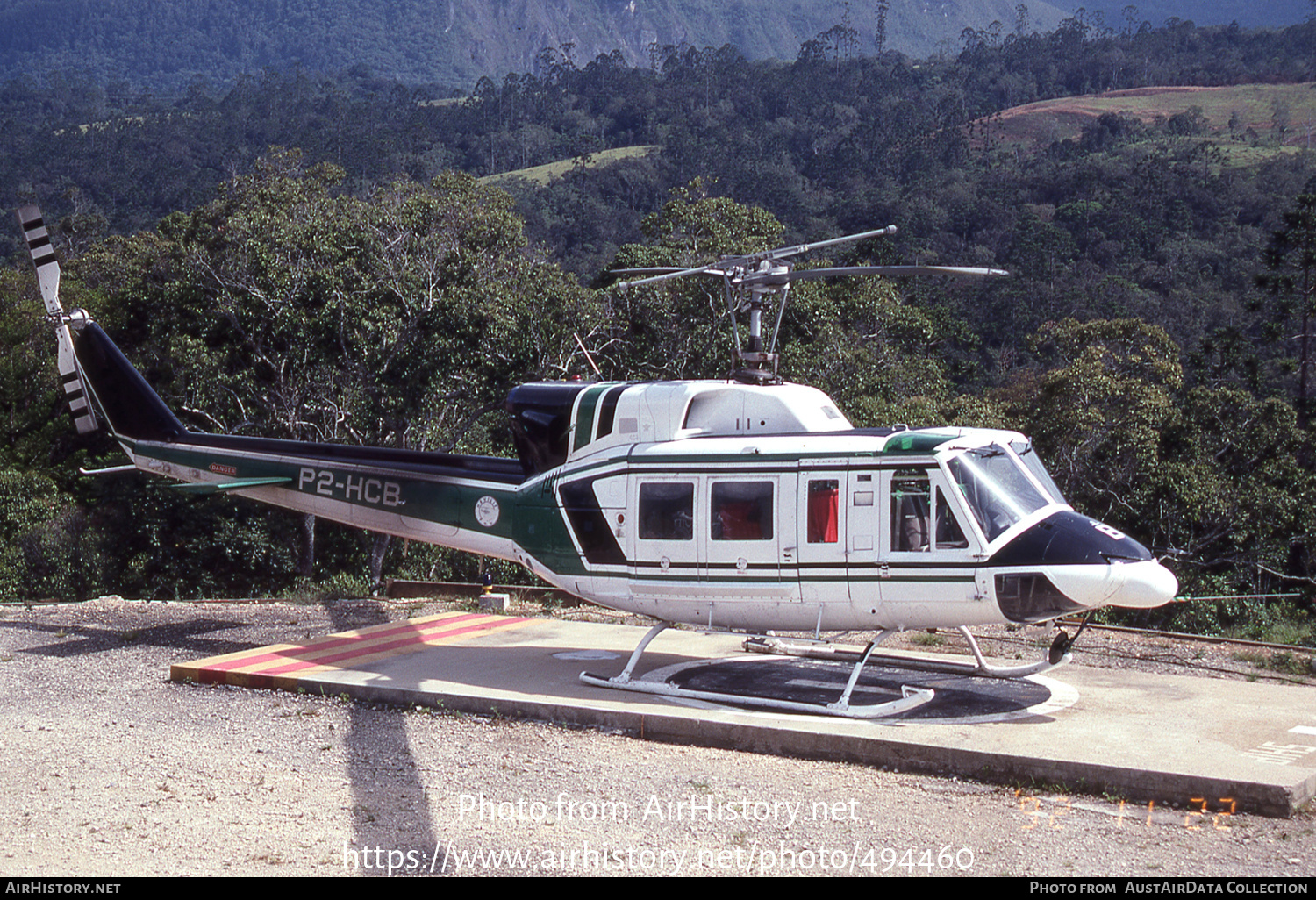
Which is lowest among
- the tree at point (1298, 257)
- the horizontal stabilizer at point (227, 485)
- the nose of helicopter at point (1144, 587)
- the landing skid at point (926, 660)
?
the landing skid at point (926, 660)

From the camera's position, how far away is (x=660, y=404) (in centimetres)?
1011

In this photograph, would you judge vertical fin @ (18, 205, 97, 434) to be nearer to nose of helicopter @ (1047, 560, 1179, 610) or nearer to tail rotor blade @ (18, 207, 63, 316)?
tail rotor blade @ (18, 207, 63, 316)

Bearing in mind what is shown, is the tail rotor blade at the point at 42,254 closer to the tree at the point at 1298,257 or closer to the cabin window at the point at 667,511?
the cabin window at the point at 667,511

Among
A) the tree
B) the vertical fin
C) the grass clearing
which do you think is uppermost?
the grass clearing

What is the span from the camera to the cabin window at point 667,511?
32.0 feet

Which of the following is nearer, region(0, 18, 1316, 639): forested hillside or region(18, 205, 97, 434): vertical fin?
region(18, 205, 97, 434): vertical fin

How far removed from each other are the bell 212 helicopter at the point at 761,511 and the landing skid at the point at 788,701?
0.02 metres

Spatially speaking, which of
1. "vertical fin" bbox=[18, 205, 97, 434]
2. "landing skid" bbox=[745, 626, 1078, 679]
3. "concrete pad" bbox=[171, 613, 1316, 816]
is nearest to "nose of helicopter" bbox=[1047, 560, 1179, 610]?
"landing skid" bbox=[745, 626, 1078, 679]

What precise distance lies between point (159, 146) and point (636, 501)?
397 feet

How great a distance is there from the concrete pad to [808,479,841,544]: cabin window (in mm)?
1493

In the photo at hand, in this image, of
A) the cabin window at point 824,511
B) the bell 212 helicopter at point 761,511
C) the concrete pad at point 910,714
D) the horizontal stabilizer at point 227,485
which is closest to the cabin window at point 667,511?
the bell 212 helicopter at point 761,511

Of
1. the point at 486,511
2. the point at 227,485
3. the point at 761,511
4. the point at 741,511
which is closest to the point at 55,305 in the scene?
the point at 227,485

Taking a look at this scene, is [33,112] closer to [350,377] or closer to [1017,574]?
[350,377]

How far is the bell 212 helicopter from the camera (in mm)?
8758
